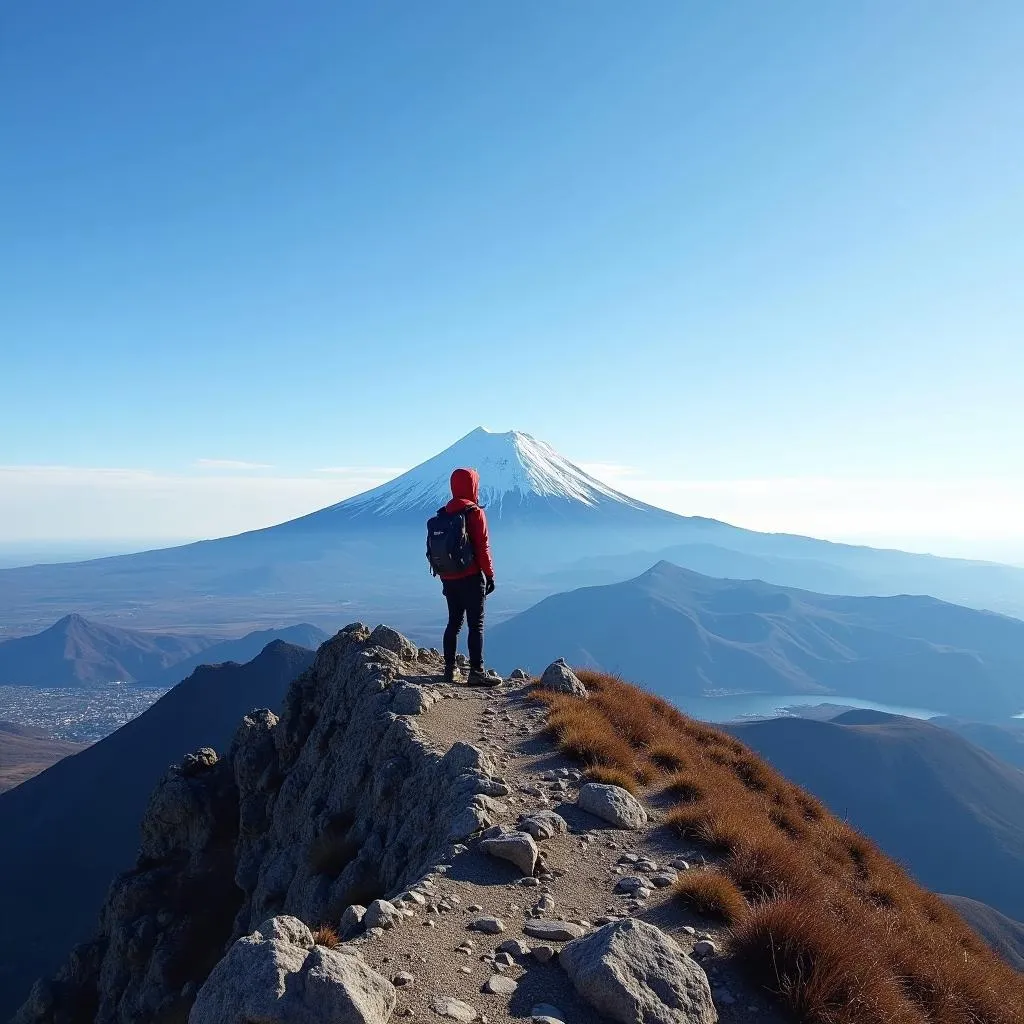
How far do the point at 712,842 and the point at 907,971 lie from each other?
2004mm

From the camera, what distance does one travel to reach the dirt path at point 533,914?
483 centimetres

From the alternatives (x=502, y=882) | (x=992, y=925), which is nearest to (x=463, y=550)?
(x=502, y=882)

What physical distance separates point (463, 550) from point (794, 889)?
685cm

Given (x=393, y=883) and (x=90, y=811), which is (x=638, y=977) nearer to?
(x=393, y=883)

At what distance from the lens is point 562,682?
43.8 ft

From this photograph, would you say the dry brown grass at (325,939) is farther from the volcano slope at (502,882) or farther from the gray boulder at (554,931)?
the gray boulder at (554,931)

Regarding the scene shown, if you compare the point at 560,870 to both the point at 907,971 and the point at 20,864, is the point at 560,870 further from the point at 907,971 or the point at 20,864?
the point at 20,864

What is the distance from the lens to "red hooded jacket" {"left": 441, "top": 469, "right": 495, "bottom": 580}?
11.9 meters

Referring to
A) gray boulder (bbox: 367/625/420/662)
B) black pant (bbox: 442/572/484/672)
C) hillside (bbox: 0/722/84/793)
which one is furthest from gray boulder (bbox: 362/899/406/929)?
hillside (bbox: 0/722/84/793)

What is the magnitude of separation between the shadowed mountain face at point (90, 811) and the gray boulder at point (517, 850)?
50.8 m

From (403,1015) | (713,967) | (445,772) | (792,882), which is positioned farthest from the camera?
(445,772)

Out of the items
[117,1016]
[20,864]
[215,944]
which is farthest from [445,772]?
[20,864]

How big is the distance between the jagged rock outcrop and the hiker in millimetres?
1793

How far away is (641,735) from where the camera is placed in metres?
11.4
